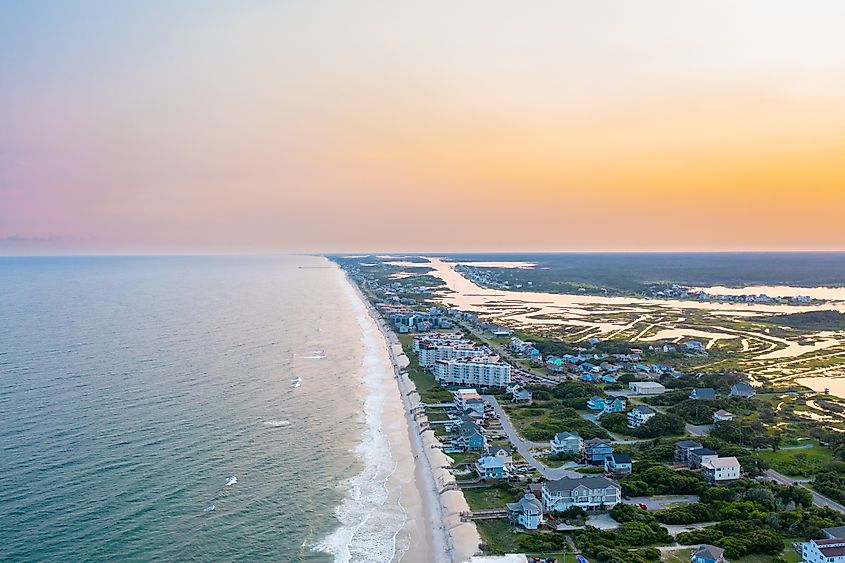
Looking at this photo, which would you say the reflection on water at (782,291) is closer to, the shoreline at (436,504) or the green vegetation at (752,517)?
the shoreline at (436,504)

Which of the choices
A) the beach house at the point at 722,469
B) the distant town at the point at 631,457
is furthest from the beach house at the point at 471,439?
the beach house at the point at 722,469

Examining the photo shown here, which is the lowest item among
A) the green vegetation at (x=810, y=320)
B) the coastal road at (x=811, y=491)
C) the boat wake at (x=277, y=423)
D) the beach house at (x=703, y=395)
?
the boat wake at (x=277, y=423)

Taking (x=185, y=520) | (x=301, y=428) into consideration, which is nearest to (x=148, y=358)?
(x=301, y=428)

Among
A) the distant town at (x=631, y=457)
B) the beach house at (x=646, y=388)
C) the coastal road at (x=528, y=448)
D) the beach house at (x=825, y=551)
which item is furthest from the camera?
the beach house at (x=646, y=388)

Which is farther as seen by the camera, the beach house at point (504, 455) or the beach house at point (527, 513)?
the beach house at point (504, 455)

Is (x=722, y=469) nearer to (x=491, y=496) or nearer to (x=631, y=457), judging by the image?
(x=631, y=457)

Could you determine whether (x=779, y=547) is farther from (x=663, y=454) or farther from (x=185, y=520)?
(x=185, y=520)

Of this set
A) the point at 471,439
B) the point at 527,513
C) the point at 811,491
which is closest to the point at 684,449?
the point at 811,491
